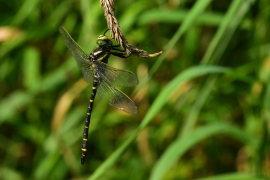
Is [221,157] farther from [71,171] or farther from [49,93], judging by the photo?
[49,93]

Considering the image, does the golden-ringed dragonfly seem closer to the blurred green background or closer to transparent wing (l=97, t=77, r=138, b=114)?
transparent wing (l=97, t=77, r=138, b=114)

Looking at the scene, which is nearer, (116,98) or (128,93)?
(116,98)

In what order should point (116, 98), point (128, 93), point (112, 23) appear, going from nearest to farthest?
point (112, 23)
point (116, 98)
point (128, 93)

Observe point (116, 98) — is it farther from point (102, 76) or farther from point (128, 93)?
point (128, 93)

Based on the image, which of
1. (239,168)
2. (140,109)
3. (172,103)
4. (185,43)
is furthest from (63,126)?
(239,168)

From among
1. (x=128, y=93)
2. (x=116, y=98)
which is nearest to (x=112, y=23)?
(x=116, y=98)

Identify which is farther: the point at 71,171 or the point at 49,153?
the point at 71,171

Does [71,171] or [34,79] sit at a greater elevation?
[34,79]
